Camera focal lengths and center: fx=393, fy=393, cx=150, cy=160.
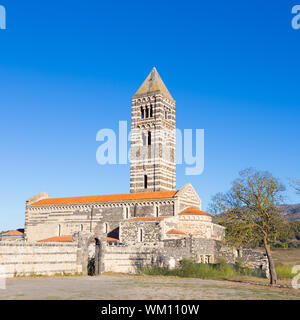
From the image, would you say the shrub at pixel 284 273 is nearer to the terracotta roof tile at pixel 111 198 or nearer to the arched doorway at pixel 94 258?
the arched doorway at pixel 94 258

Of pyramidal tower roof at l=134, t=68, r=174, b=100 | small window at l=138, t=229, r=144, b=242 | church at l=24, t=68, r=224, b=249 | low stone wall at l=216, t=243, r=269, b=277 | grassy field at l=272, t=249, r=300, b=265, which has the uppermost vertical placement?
pyramidal tower roof at l=134, t=68, r=174, b=100

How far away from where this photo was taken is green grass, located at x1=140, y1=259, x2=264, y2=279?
3023 cm

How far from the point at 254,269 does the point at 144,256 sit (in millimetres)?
10418

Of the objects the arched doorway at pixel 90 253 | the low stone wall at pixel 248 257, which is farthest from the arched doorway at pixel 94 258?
the low stone wall at pixel 248 257

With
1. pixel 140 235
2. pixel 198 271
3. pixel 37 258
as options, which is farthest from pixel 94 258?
pixel 140 235

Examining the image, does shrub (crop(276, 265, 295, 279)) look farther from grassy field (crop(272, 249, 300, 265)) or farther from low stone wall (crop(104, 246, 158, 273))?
grassy field (crop(272, 249, 300, 265))

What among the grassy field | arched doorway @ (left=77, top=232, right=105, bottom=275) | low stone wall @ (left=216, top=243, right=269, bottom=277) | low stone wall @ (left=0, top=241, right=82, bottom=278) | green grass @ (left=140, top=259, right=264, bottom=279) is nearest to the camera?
low stone wall @ (left=0, top=241, right=82, bottom=278)

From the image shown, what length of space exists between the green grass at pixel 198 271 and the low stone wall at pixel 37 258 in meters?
6.69

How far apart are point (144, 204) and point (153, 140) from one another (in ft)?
53.1

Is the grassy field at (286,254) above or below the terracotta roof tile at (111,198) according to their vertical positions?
below

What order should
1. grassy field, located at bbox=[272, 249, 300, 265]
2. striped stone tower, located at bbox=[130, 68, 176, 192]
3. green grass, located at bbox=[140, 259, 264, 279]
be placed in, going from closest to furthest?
green grass, located at bbox=[140, 259, 264, 279] → grassy field, located at bbox=[272, 249, 300, 265] → striped stone tower, located at bbox=[130, 68, 176, 192]

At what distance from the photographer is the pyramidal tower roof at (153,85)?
6344cm

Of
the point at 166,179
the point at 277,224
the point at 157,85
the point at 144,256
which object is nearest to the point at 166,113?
the point at 157,85

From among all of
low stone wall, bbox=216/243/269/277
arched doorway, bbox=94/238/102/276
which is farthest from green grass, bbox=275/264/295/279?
arched doorway, bbox=94/238/102/276
